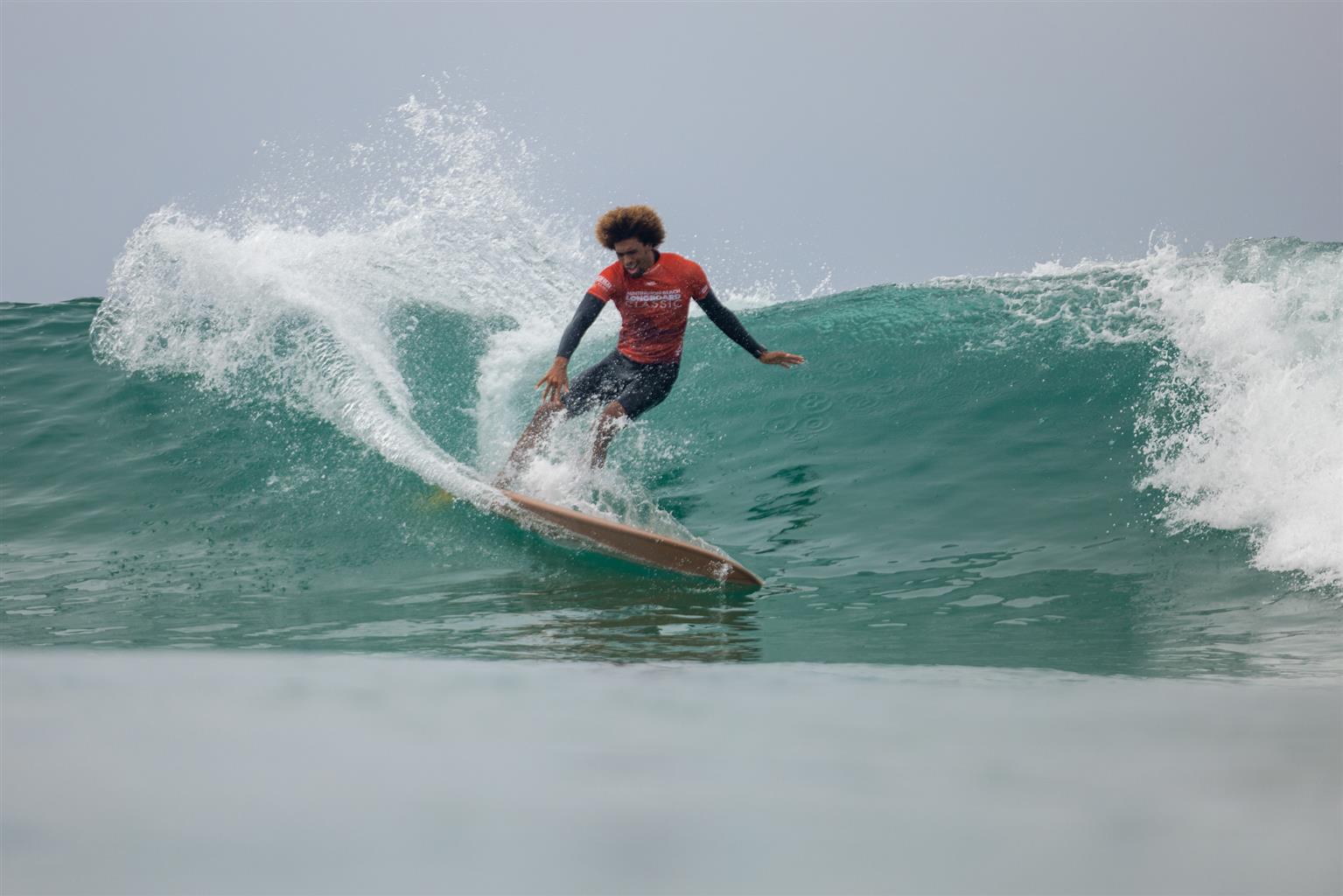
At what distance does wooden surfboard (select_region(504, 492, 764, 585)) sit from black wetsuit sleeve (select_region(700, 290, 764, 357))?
4.69 feet

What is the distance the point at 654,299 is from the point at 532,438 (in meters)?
1.01

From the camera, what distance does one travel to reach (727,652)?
12.6ft

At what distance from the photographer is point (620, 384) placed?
6281 mm

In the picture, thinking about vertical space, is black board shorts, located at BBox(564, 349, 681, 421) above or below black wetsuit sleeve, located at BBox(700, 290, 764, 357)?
below

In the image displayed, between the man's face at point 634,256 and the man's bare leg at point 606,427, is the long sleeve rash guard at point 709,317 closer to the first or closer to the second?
the man's face at point 634,256

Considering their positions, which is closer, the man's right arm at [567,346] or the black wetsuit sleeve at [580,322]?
the man's right arm at [567,346]

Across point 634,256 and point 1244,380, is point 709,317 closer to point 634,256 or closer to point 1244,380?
point 634,256

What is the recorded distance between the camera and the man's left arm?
6.30 meters

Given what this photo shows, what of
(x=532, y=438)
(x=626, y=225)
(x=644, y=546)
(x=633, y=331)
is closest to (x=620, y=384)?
(x=633, y=331)

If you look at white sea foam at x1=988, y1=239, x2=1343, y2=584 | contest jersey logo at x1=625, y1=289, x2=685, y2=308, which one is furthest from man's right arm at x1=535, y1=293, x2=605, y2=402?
white sea foam at x1=988, y1=239, x2=1343, y2=584

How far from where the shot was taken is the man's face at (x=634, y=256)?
5926 mm

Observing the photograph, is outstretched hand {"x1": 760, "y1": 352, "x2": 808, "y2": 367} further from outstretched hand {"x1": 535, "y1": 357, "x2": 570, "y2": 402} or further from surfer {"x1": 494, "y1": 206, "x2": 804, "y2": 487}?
outstretched hand {"x1": 535, "y1": 357, "x2": 570, "y2": 402}

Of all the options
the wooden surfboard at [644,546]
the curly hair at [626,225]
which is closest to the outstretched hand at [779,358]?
the curly hair at [626,225]

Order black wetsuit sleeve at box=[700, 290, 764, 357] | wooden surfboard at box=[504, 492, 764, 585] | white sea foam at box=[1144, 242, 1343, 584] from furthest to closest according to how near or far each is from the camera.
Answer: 1. black wetsuit sleeve at box=[700, 290, 764, 357]
2. white sea foam at box=[1144, 242, 1343, 584]
3. wooden surfboard at box=[504, 492, 764, 585]
